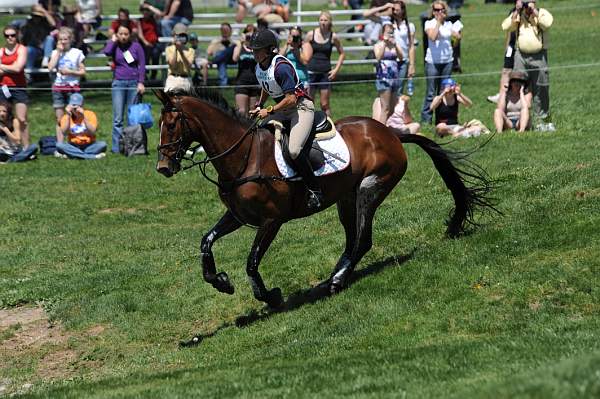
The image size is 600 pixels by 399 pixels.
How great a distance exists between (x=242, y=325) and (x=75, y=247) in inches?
206

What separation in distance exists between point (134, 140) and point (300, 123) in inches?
425

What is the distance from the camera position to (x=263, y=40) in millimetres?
11969

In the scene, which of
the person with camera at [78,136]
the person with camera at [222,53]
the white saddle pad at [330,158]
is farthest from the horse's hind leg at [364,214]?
the person with camera at [222,53]

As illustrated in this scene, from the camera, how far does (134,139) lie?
74.4 ft

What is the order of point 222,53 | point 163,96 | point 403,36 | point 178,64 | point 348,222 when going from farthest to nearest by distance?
point 222,53, point 403,36, point 178,64, point 348,222, point 163,96

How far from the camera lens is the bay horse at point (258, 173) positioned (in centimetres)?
1210

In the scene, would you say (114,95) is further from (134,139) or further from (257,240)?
(257,240)

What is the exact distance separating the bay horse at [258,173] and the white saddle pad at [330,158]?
70mm

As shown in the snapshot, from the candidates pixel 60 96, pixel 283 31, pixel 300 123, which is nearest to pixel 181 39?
pixel 60 96

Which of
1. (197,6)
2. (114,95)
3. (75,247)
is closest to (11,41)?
(114,95)

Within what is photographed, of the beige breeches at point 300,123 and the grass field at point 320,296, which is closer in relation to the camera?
the grass field at point 320,296

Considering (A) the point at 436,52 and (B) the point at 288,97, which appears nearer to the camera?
(B) the point at 288,97

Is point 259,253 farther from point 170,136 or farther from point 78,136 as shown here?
point 78,136

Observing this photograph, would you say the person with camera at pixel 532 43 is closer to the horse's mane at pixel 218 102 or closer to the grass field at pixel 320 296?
the grass field at pixel 320 296
